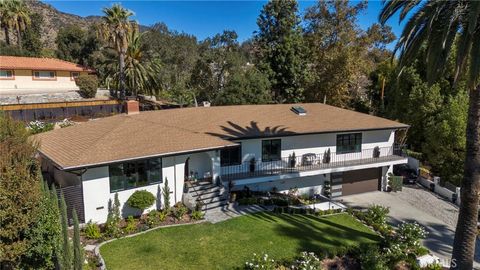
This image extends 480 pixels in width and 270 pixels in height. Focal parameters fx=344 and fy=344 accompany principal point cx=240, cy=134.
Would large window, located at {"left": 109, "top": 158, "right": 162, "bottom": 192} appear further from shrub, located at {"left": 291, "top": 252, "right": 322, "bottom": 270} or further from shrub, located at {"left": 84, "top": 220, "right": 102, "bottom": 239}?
shrub, located at {"left": 291, "top": 252, "right": 322, "bottom": 270}

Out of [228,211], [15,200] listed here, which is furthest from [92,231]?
[228,211]

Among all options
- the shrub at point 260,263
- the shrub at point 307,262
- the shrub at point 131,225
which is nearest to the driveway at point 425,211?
the shrub at point 307,262

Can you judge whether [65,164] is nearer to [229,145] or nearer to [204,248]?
[204,248]

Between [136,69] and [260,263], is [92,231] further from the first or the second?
[136,69]

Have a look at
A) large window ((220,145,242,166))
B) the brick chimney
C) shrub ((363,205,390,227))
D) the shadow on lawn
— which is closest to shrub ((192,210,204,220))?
the shadow on lawn

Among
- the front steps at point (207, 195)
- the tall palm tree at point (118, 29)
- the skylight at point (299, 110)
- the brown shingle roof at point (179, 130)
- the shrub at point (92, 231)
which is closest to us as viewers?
the shrub at point (92, 231)

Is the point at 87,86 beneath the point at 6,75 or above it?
beneath

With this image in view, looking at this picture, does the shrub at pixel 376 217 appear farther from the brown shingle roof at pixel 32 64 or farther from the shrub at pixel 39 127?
the brown shingle roof at pixel 32 64
